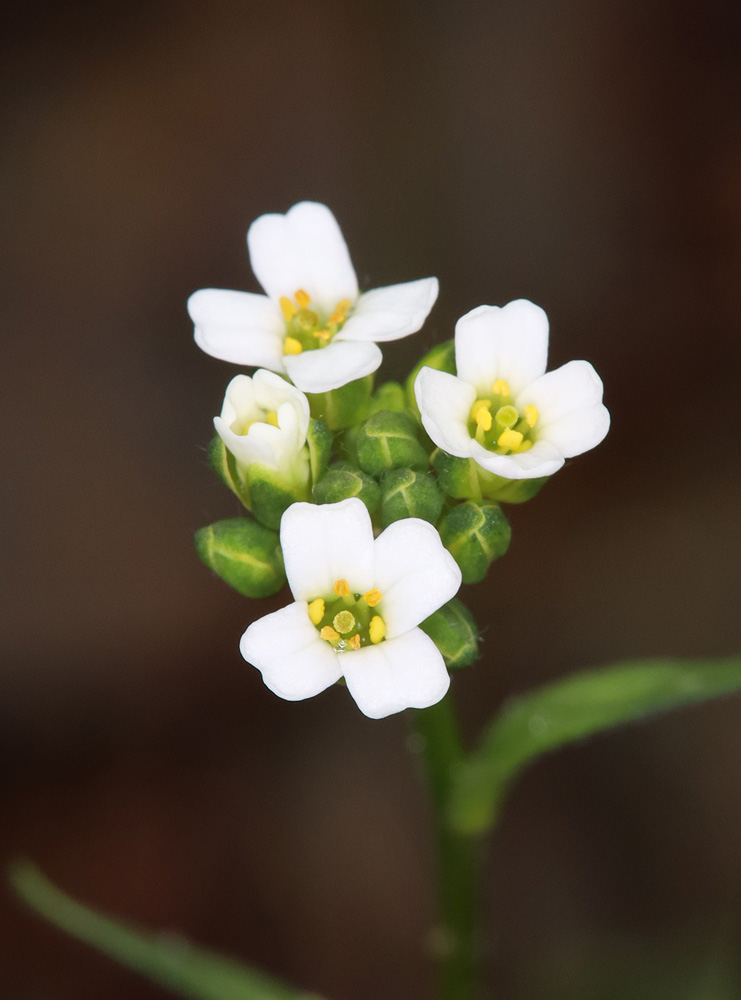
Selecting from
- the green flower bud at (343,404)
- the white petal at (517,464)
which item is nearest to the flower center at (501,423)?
the white petal at (517,464)

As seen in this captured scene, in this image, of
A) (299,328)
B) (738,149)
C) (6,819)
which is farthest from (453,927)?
(738,149)

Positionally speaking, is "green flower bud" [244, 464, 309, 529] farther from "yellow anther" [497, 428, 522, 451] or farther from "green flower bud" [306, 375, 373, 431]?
"yellow anther" [497, 428, 522, 451]

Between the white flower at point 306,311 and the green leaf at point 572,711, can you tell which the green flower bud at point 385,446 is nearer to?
the white flower at point 306,311

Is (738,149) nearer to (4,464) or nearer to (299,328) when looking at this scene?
(299,328)

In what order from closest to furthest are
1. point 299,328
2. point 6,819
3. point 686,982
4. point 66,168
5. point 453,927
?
point 299,328 < point 453,927 < point 686,982 < point 6,819 < point 66,168

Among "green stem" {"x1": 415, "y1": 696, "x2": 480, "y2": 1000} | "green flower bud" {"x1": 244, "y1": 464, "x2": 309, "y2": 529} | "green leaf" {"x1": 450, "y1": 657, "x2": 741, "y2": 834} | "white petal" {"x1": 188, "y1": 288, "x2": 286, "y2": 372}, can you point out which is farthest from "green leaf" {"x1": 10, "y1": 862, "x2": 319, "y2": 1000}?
"white petal" {"x1": 188, "y1": 288, "x2": 286, "y2": 372}
